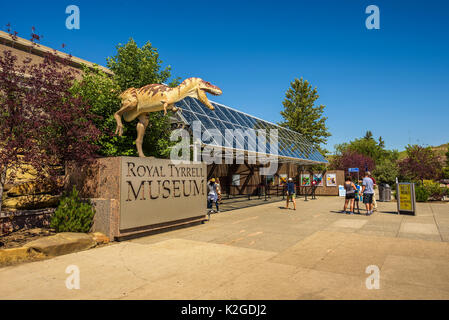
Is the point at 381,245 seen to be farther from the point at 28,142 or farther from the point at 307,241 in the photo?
the point at 28,142

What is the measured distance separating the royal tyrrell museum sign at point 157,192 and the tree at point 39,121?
4.56ft

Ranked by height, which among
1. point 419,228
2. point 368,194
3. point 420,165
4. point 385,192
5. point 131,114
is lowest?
point 419,228

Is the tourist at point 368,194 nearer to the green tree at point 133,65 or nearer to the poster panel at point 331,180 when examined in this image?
the green tree at point 133,65

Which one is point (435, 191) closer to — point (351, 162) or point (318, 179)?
point (318, 179)

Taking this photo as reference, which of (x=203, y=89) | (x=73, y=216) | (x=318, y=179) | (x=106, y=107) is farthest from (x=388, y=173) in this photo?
(x=73, y=216)

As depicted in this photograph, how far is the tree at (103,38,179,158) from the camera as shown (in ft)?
34.9

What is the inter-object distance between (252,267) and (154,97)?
588 centimetres

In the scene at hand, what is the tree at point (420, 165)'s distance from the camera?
78.9 feet

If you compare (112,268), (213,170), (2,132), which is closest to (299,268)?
(112,268)

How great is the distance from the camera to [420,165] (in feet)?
79.1

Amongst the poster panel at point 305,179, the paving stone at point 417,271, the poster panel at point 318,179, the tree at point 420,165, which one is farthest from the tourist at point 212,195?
the tree at point 420,165

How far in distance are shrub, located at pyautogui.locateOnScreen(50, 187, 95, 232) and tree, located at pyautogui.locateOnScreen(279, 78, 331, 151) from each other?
37.5 meters

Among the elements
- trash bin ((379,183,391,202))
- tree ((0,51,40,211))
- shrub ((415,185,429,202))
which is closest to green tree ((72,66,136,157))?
Answer: tree ((0,51,40,211))

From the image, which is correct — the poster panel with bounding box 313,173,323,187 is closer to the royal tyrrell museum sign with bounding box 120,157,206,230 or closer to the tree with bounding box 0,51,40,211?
the royal tyrrell museum sign with bounding box 120,157,206,230
